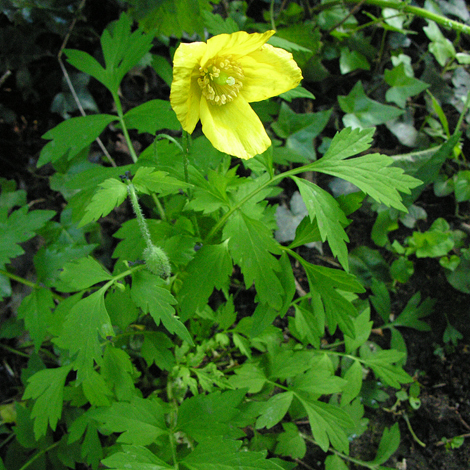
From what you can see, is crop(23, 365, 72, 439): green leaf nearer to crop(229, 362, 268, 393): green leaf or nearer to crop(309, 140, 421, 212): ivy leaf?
crop(229, 362, 268, 393): green leaf

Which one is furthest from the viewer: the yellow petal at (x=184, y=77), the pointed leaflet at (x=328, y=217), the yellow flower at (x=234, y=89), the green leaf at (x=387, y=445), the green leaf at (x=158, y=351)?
the green leaf at (x=387, y=445)

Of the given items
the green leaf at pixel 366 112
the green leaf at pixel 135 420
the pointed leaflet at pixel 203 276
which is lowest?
the green leaf at pixel 135 420

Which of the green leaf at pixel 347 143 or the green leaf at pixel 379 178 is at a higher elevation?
the green leaf at pixel 347 143

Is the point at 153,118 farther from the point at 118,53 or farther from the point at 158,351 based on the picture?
the point at 158,351

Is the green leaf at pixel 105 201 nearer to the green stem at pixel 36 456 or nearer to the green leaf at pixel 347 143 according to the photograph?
the green leaf at pixel 347 143

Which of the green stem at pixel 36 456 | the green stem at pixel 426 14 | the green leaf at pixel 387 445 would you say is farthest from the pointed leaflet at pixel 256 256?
the green stem at pixel 426 14

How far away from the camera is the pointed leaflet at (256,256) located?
50.9 inches

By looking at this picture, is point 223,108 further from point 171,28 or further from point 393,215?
point 393,215

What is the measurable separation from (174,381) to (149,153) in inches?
41.7

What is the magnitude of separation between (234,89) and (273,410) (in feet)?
4.22

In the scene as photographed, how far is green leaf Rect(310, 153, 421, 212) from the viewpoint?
127 cm

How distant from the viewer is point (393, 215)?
2.22m

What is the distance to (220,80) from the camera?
48.4 inches

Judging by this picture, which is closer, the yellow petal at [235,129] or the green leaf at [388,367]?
the yellow petal at [235,129]
